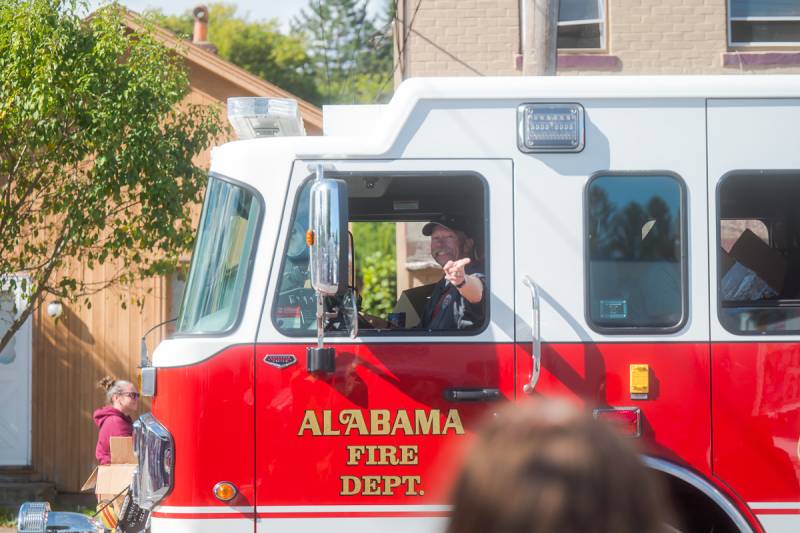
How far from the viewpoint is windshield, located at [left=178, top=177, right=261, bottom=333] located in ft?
15.4

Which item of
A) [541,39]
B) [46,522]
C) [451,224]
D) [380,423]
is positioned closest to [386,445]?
[380,423]

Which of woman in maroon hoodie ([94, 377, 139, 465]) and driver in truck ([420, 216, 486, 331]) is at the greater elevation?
driver in truck ([420, 216, 486, 331])

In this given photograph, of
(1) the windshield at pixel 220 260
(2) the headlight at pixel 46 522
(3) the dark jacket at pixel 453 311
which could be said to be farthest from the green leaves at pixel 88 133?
(3) the dark jacket at pixel 453 311

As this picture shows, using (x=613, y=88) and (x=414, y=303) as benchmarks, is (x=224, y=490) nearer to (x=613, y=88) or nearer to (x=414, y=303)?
(x=414, y=303)

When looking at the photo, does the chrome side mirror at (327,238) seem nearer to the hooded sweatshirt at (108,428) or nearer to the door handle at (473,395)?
the door handle at (473,395)

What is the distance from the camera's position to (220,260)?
188 inches

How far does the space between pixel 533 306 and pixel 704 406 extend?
0.87 m

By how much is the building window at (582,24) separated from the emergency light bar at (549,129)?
803 centimetres

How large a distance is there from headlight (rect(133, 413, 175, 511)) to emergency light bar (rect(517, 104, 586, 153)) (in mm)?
2025

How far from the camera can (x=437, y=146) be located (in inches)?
184

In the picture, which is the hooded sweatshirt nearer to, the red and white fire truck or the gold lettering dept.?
the red and white fire truck

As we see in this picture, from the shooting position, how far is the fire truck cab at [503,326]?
4.52 m

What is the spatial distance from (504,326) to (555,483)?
294cm

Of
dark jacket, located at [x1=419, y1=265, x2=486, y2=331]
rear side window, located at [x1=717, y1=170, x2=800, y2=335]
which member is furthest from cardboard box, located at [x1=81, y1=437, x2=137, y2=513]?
rear side window, located at [x1=717, y1=170, x2=800, y2=335]
